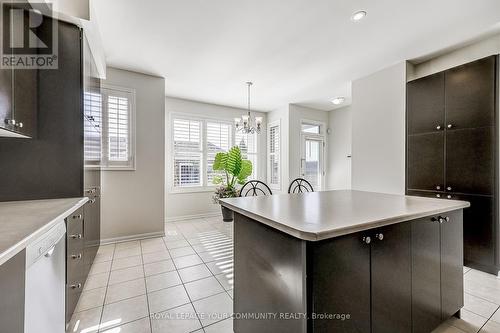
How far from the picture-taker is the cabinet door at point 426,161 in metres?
2.66

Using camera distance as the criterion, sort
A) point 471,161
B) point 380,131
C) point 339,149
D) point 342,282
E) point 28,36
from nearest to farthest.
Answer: point 342,282, point 28,36, point 471,161, point 380,131, point 339,149

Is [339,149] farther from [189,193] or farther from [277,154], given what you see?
[189,193]

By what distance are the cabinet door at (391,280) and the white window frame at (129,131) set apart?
3477 mm

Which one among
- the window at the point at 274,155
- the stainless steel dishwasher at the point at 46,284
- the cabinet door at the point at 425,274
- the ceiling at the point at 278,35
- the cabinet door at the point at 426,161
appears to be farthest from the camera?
the window at the point at 274,155

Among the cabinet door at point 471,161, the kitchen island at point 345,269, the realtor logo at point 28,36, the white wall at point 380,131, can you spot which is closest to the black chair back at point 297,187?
the white wall at point 380,131

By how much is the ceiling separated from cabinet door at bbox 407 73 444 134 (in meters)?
0.41

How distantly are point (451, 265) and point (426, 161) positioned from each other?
1.70 metres

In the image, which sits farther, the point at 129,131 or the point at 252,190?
the point at 252,190

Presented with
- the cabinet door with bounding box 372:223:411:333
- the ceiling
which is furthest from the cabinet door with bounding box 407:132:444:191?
the cabinet door with bounding box 372:223:411:333

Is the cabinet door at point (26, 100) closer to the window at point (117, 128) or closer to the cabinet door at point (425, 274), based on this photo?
the window at point (117, 128)

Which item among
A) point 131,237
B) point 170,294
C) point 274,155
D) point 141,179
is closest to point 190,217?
point 131,237

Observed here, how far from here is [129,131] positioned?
3.46 meters

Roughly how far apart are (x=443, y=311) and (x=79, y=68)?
331cm

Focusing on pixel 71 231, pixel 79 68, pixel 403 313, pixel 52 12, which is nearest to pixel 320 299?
pixel 403 313
